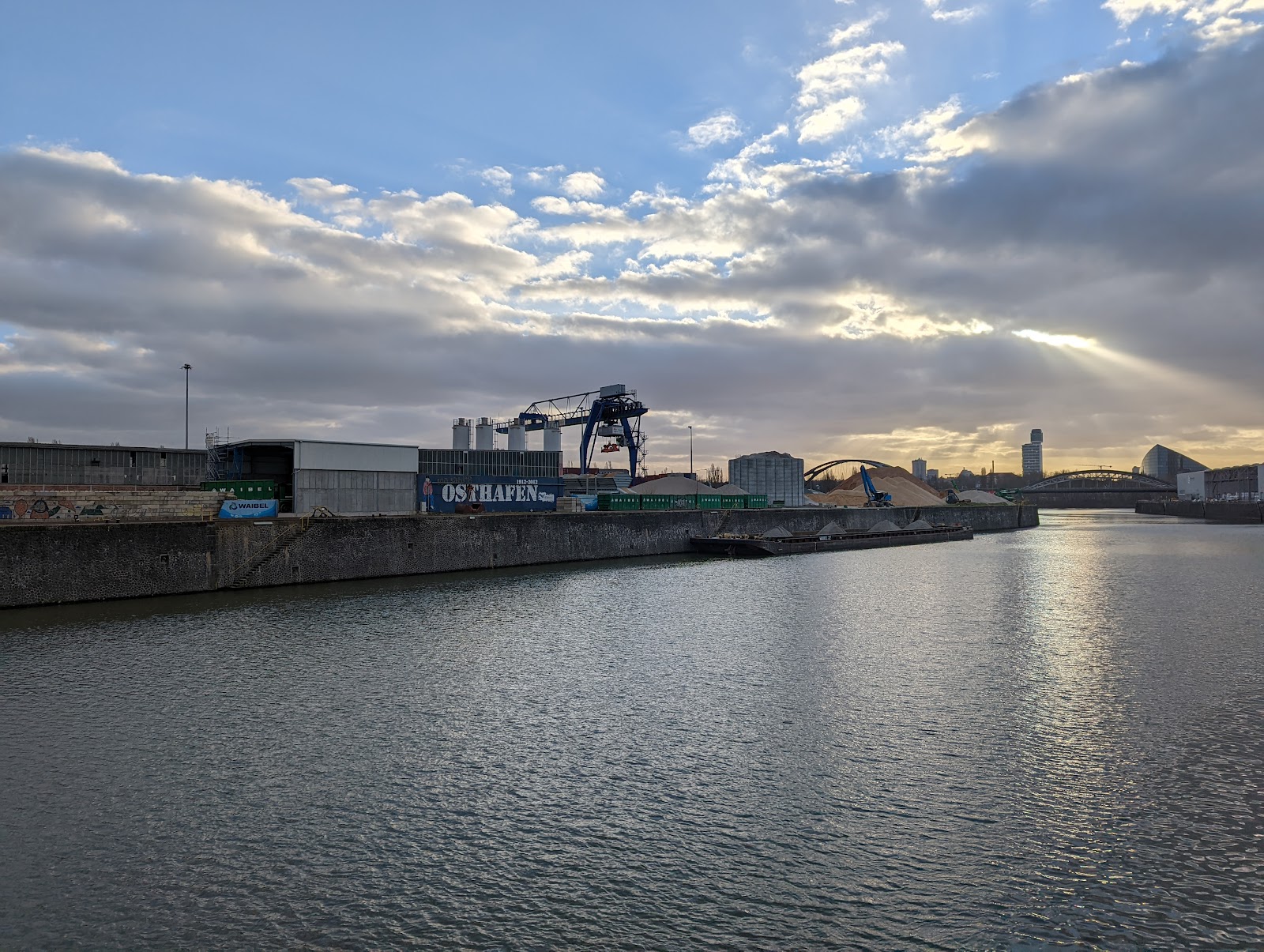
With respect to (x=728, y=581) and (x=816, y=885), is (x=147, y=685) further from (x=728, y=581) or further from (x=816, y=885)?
A: (x=728, y=581)

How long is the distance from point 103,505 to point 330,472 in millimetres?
15827

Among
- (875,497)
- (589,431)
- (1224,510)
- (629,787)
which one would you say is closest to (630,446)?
(589,431)

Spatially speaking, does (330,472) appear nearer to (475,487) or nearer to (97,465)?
(475,487)

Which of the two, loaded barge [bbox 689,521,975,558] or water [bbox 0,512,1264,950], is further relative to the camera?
loaded barge [bbox 689,521,975,558]

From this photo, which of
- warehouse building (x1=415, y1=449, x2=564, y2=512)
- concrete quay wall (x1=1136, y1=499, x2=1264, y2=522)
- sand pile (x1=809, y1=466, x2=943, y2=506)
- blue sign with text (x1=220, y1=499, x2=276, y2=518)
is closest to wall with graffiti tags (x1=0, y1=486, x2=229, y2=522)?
blue sign with text (x1=220, y1=499, x2=276, y2=518)

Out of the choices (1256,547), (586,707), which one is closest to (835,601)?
(586,707)

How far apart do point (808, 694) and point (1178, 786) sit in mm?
9671

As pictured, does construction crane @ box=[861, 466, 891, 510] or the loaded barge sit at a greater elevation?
construction crane @ box=[861, 466, 891, 510]

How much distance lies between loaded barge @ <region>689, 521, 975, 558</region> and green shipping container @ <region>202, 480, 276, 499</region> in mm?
41136

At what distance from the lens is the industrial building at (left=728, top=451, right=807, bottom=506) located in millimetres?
116562

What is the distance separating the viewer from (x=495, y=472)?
94125mm

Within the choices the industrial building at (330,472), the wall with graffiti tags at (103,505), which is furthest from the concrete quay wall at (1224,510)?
the wall with graffiti tags at (103,505)

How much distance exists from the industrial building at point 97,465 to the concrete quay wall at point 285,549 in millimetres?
17859

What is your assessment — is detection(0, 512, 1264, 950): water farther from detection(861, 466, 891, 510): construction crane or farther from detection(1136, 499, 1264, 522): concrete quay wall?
detection(1136, 499, 1264, 522): concrete quay wall
